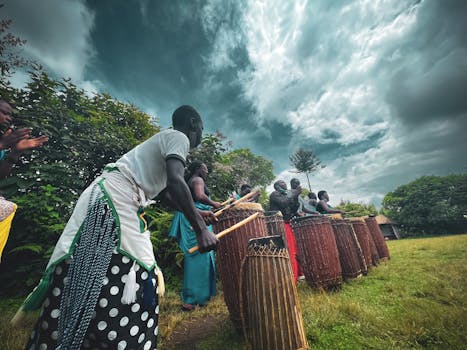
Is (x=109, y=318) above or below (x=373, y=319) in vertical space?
above

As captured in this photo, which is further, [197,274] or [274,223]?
[274,223]

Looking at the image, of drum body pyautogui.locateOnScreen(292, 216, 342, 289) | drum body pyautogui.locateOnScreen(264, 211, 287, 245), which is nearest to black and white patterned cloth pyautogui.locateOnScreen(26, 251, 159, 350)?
drum body pyautogui.locateOnScreen(264, 211, 287, 245)

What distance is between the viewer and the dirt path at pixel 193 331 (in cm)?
233

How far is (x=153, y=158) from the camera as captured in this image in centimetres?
146

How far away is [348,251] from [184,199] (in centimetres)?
A: 429

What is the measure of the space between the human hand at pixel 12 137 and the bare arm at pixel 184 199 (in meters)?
1.37

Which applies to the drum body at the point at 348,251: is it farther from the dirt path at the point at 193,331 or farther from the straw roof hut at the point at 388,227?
the straw roof hut at the point at 388,227

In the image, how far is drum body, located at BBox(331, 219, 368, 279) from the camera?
14.0 feet

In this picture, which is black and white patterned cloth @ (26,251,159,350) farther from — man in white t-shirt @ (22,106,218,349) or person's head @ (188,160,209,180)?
person's head @ (188,160,209,180)

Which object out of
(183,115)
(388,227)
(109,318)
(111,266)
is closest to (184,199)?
(111,266)

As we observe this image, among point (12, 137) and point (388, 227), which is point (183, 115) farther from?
point (388, 227)

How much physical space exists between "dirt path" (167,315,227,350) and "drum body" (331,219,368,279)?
280 cm

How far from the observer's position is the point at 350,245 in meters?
4.39

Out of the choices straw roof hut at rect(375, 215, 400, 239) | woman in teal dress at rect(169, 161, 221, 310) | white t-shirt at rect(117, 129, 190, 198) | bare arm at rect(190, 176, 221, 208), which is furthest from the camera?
straw roof hut at rect(375, 215, 400, 239)
